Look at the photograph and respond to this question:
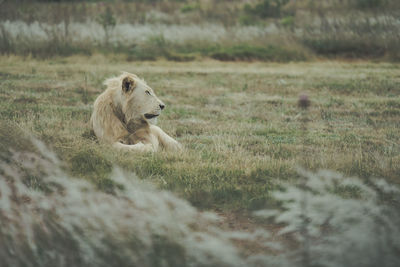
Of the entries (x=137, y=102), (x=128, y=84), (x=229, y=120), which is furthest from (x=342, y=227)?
(x=229, y=120)

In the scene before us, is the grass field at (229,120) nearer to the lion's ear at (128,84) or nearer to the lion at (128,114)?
the lion at (128,114)

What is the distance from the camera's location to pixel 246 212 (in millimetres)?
3486

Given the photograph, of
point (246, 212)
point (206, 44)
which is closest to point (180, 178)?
point (246, 212)

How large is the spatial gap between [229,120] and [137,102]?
311 centimetres

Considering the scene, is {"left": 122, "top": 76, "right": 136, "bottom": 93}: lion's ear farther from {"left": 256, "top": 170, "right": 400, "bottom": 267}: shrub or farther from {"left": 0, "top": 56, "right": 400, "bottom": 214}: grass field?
{"left": 256, "top": 170, "right": 400, "bottom": 267}: shrub

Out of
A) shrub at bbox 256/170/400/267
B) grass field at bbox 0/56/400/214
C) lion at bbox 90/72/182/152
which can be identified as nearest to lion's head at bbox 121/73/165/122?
lion at bbox 90/72/182/152

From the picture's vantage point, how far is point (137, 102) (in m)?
5.22

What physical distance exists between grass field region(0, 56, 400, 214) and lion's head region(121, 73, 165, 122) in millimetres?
601

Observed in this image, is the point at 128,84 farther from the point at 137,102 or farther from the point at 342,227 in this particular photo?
the point at 342,227

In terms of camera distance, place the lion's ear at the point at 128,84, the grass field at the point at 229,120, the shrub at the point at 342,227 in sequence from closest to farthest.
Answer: the shrub at the point at 342,227 → the grass field at the point at 229,120 → the lion's ear at the point at 128,84

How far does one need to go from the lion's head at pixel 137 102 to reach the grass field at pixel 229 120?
1.97 ft

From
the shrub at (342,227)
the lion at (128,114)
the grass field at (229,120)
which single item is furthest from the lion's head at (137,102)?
the shrub at (342,227)

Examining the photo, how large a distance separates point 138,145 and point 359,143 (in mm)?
3234

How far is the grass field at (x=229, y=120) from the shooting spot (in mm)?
4242
